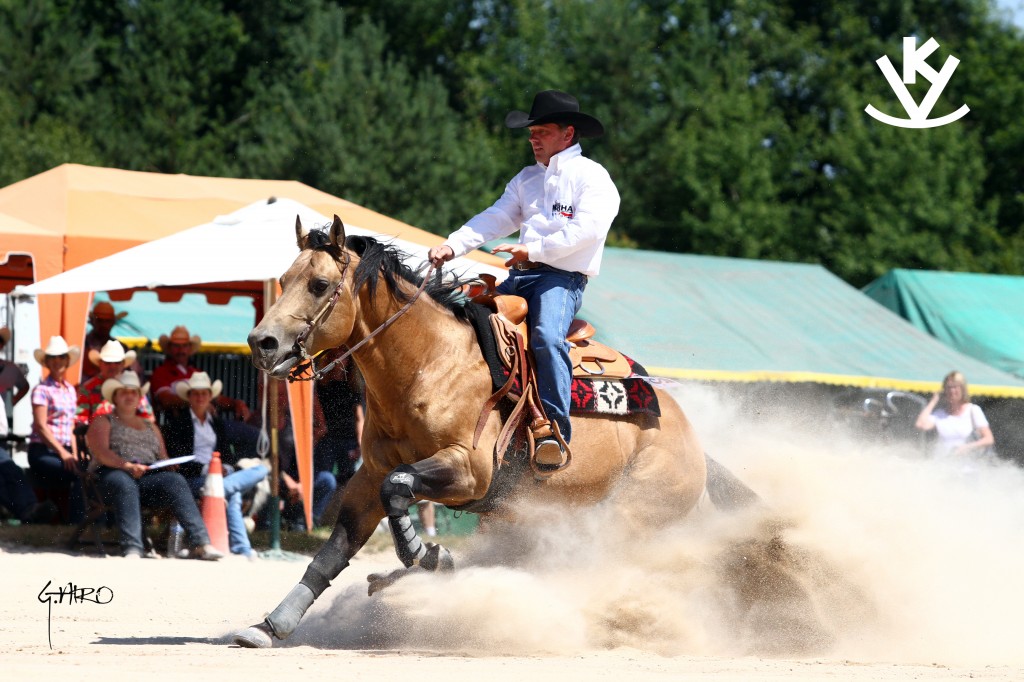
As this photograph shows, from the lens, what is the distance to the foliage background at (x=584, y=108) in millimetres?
32156

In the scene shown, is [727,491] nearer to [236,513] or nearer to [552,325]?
[552,325]

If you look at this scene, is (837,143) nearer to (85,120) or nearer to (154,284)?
(85,120)

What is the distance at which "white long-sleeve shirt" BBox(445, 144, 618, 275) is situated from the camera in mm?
Result: 7164

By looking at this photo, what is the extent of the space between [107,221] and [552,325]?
7.62 meters

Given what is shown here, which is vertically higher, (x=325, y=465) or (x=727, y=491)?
(x=727, y=491)

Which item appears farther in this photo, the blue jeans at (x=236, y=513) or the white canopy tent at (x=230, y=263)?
the blue jeans at (x=236, y=513)

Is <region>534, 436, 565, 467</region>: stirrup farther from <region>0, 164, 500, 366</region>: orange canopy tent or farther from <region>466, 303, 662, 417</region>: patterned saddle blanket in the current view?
<region>0, 164, 500, 366</region>: orange canopy tent

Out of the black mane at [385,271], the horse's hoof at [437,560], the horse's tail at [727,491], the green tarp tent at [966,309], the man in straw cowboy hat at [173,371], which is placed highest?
the black mane at [385,271]

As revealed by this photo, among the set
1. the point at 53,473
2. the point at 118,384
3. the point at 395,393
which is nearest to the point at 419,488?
the point at 395,393

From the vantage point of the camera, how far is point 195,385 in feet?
38.2

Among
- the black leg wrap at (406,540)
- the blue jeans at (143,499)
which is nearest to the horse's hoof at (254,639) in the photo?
the black leg wrap at (406,540)

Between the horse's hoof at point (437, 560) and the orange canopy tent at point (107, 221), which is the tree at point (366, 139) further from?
the horse's hoof at point (437, 560)

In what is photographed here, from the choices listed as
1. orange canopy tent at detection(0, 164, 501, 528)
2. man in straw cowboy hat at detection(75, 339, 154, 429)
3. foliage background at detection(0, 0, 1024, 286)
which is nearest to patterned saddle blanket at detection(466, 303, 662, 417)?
orange canopy tent at detection(0, 164, 501, 528)

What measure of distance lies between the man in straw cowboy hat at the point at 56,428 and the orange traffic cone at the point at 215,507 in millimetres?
1058
